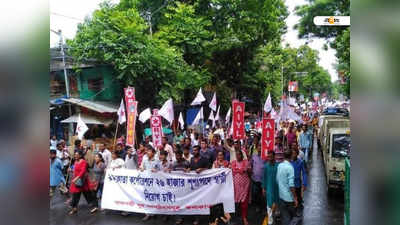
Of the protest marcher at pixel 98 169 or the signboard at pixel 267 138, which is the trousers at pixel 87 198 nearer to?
the protest marcher at pixel 98 169

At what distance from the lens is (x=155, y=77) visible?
531 inches

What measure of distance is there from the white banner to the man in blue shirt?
3.57 ft

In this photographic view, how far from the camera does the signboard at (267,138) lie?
733cm

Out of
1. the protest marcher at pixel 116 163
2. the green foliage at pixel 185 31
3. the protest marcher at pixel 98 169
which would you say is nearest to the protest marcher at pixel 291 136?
the protest marcher at pixel 116 163

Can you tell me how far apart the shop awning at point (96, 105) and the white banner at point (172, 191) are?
6049 millimetres

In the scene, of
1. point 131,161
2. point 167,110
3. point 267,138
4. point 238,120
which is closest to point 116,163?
point 131,161

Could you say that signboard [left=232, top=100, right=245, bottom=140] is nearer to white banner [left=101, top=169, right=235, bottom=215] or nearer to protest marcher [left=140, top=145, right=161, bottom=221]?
white banner [left=101, top=169, right=235, bottom=215]

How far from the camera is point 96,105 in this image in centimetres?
1352

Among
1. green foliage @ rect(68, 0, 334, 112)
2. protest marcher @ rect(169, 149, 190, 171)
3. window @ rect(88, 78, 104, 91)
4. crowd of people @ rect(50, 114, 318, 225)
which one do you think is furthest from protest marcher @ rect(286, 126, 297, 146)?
window @ rect(88, 78, 104, 91)

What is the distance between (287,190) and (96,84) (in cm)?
1019

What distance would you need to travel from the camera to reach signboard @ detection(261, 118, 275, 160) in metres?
7.33
